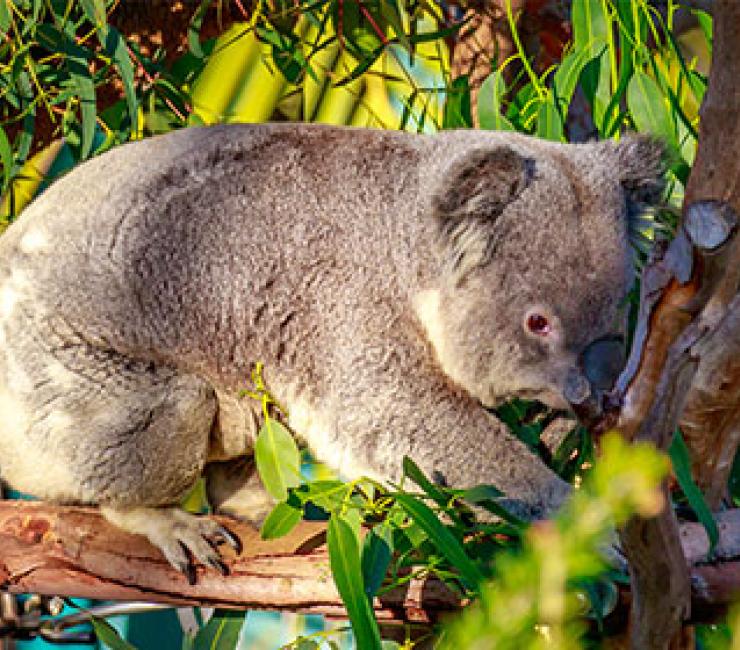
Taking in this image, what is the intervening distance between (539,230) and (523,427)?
0.52 metres

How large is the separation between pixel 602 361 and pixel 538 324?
0.12 metres

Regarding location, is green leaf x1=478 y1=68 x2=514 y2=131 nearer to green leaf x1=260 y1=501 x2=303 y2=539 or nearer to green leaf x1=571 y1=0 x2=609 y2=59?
green leaf x1=571 y1=0 x2=609 y2=59

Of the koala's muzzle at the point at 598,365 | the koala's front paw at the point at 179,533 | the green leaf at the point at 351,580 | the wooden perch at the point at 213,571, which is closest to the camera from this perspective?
the green leaf at the point at 351,580

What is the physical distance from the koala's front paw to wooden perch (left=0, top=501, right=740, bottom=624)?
0.06 feet

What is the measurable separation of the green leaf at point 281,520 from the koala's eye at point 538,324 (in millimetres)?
502

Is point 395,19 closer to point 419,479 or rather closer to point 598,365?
point 598,365

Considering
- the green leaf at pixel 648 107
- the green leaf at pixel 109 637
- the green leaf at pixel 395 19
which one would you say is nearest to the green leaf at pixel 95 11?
the green leaf at pixel 395 19

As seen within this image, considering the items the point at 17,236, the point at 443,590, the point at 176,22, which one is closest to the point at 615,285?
the point at 443,590

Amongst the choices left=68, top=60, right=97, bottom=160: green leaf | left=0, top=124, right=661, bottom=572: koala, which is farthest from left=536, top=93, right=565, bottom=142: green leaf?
left=68, top=60, right=97, bottom=160: green leaf

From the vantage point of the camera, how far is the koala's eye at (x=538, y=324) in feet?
6.44

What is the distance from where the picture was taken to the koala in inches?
79.0

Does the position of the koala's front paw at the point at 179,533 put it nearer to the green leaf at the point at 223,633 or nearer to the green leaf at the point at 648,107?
the green leaf at the point at 223,633

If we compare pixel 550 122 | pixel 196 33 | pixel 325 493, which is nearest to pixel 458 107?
pixel 550 122

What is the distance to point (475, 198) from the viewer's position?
200cm
